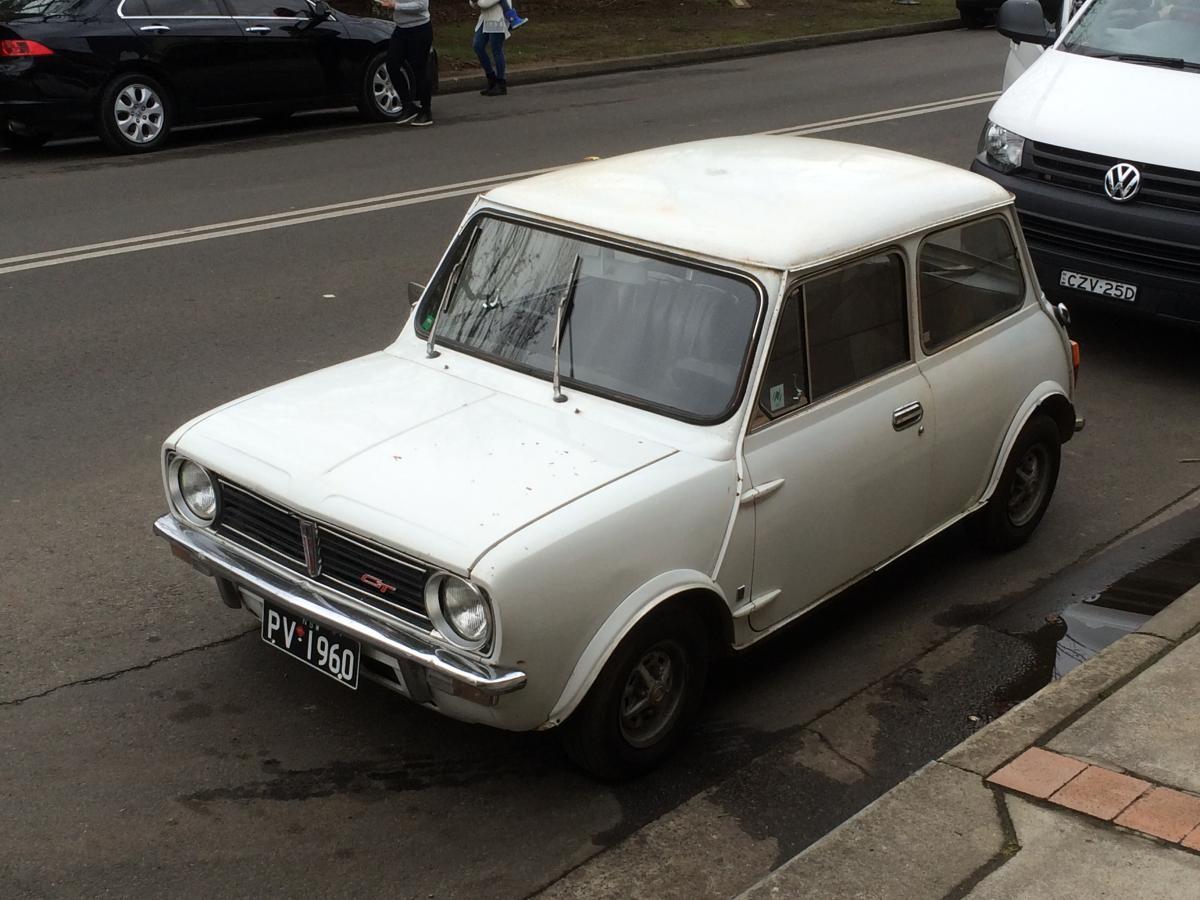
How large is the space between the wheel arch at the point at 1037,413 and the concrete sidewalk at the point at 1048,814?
1.16 meters

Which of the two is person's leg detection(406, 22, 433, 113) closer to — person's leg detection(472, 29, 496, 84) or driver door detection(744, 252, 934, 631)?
person's leg detection(472, 29, 496, 84)

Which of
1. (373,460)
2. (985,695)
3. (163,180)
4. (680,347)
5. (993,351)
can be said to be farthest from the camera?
(163,180)

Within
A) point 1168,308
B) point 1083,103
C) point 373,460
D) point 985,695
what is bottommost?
point 985,695

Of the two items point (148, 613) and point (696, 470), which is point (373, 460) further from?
point (148, 613)

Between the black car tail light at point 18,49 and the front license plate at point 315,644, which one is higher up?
the black car tail light at point 18,49

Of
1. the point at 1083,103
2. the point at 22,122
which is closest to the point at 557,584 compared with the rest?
the point at 1083,103

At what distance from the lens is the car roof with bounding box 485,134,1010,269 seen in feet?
15.7

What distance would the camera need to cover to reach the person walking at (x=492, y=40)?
16.2 m

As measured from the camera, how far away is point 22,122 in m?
12.7

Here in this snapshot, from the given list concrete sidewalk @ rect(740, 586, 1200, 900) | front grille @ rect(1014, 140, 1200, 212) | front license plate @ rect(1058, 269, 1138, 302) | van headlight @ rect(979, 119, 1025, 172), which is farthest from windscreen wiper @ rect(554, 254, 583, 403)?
van headlight @ rect(979, 119, 1025, 172)

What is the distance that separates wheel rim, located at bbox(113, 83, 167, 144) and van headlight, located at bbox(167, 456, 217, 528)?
9.39m

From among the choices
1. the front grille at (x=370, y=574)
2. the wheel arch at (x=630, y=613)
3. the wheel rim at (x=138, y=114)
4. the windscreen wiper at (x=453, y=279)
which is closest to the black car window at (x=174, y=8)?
the wheel rim at (x=138, y=114)

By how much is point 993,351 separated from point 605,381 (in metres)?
1.76

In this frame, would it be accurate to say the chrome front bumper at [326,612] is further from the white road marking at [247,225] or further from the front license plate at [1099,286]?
the white road marking at [247,225]
